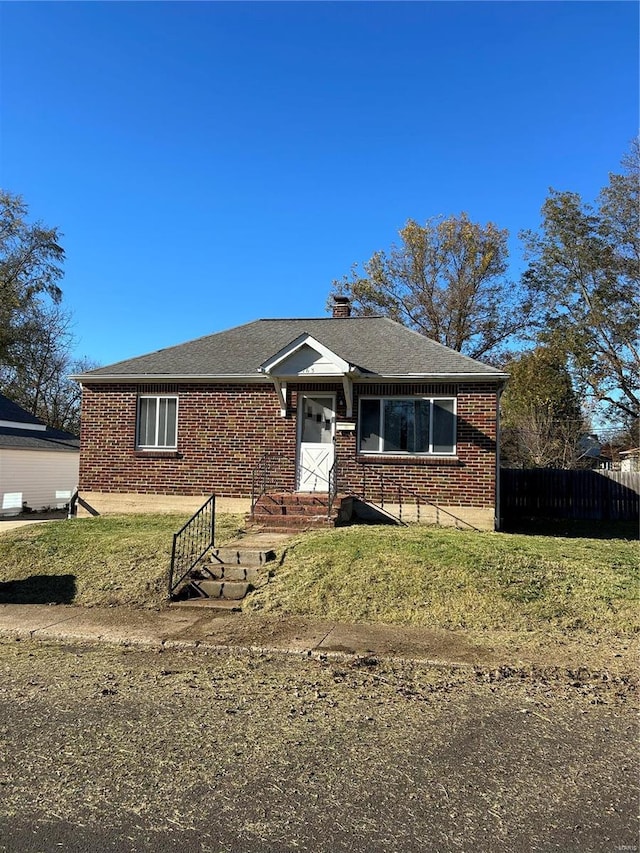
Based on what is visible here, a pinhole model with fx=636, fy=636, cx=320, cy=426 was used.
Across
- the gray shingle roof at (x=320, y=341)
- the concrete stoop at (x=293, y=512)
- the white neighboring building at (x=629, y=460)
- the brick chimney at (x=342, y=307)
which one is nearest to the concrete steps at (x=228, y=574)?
the concrete stoop at (x=293, y=512)

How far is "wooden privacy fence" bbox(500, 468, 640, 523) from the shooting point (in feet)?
65.4

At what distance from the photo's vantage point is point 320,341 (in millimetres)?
15844

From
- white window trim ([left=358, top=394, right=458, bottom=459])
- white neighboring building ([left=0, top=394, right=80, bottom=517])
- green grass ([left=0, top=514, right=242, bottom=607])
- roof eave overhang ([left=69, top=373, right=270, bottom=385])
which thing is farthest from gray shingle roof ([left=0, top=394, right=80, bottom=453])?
white window trim ([left=358, top=394, right=458, bottom=459])

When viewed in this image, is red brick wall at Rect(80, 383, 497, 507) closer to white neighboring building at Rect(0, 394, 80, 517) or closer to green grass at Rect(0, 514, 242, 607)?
green grass at Rect(0, 514, 242, 607)

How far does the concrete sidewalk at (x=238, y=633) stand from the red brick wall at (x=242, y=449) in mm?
6146

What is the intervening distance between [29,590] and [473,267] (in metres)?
29.5

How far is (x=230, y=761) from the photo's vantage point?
13.7ft

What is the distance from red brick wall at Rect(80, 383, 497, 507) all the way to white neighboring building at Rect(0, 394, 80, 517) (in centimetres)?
900

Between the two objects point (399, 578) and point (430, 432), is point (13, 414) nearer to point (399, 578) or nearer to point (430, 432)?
point (430, 432)

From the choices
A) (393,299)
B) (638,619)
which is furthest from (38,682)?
(393,299)

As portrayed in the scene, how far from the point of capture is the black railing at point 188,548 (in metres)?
9.09

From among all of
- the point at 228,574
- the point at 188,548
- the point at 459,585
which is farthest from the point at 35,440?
the point at 459,585

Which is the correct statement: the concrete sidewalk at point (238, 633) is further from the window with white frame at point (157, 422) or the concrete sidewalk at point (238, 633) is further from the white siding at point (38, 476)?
the white siding at point (38, 476)

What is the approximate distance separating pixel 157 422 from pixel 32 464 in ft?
36.4
